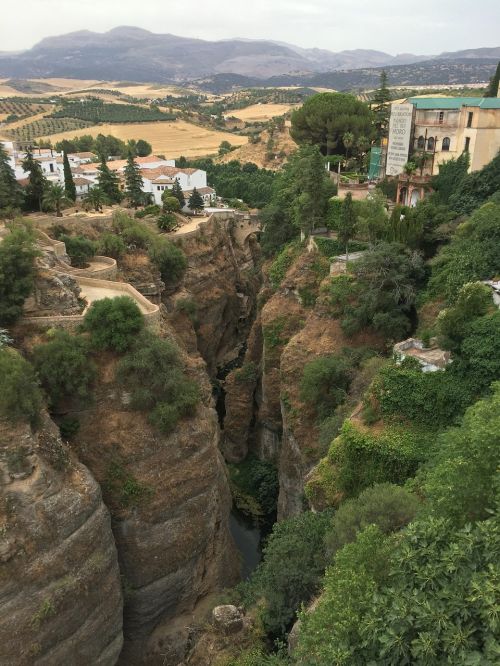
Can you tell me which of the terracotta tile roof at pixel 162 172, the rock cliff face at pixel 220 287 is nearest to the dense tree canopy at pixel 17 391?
the rock cliff face at pixel 220 287

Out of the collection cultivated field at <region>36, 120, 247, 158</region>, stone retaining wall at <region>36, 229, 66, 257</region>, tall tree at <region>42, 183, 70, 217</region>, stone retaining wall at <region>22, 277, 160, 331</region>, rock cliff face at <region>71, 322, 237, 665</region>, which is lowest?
rock cliff face at <region>71, 322, 237, 665</region>

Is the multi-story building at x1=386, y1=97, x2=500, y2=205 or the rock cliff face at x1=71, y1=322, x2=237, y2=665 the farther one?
the multi-story building at x1=386, y1=97, x2=500, y2=205

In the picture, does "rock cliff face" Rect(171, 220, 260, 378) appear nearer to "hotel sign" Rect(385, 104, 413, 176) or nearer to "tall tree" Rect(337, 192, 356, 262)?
"tall tree" Rect(337, 192, 356, 262)

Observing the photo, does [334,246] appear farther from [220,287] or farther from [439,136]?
[220,287]

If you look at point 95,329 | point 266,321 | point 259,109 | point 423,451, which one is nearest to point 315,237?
point 266,321

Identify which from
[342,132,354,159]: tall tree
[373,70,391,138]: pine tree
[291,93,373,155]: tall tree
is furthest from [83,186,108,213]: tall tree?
[373,70,391,138]: pine tree

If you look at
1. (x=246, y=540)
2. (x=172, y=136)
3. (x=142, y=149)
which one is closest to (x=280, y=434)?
(x=246, y=540)

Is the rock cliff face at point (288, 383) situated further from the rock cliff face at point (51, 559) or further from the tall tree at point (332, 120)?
the tall tree at point (332, 120)
